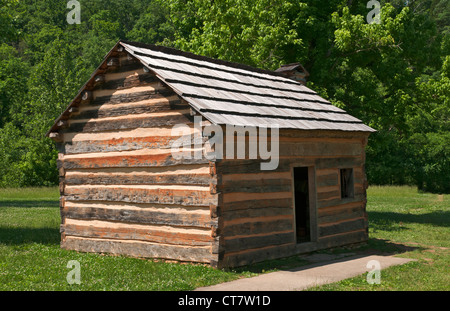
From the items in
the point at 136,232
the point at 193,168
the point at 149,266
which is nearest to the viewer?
the point at 149,266

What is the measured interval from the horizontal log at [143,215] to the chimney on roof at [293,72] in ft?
26.6

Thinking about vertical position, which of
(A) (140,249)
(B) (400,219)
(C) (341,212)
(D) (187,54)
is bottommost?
(B) (400,219)

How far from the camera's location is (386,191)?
3666 centimetres

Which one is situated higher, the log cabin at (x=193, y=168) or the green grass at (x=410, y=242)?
the log cabin at (x=193, y=168)

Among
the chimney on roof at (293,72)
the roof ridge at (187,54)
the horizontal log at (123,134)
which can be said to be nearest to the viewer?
the horizontal log at (123,134)

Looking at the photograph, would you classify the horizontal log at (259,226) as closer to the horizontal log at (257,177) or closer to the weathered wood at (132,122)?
the horizontal log at (257,177)

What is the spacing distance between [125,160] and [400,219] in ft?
46.1

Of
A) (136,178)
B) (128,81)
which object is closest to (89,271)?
(136,178)

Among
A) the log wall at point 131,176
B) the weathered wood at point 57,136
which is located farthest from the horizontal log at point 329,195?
the weathered wood at point 57,136

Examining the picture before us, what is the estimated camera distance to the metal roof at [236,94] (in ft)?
36.0

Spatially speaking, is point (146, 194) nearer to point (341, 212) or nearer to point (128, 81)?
point (128, 81)

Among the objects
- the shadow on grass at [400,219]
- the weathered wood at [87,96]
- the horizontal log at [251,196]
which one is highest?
the weathered wood at [87,96]

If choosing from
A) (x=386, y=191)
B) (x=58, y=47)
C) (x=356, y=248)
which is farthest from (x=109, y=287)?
(x=58, y=47)

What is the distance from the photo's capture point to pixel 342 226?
1407cm
